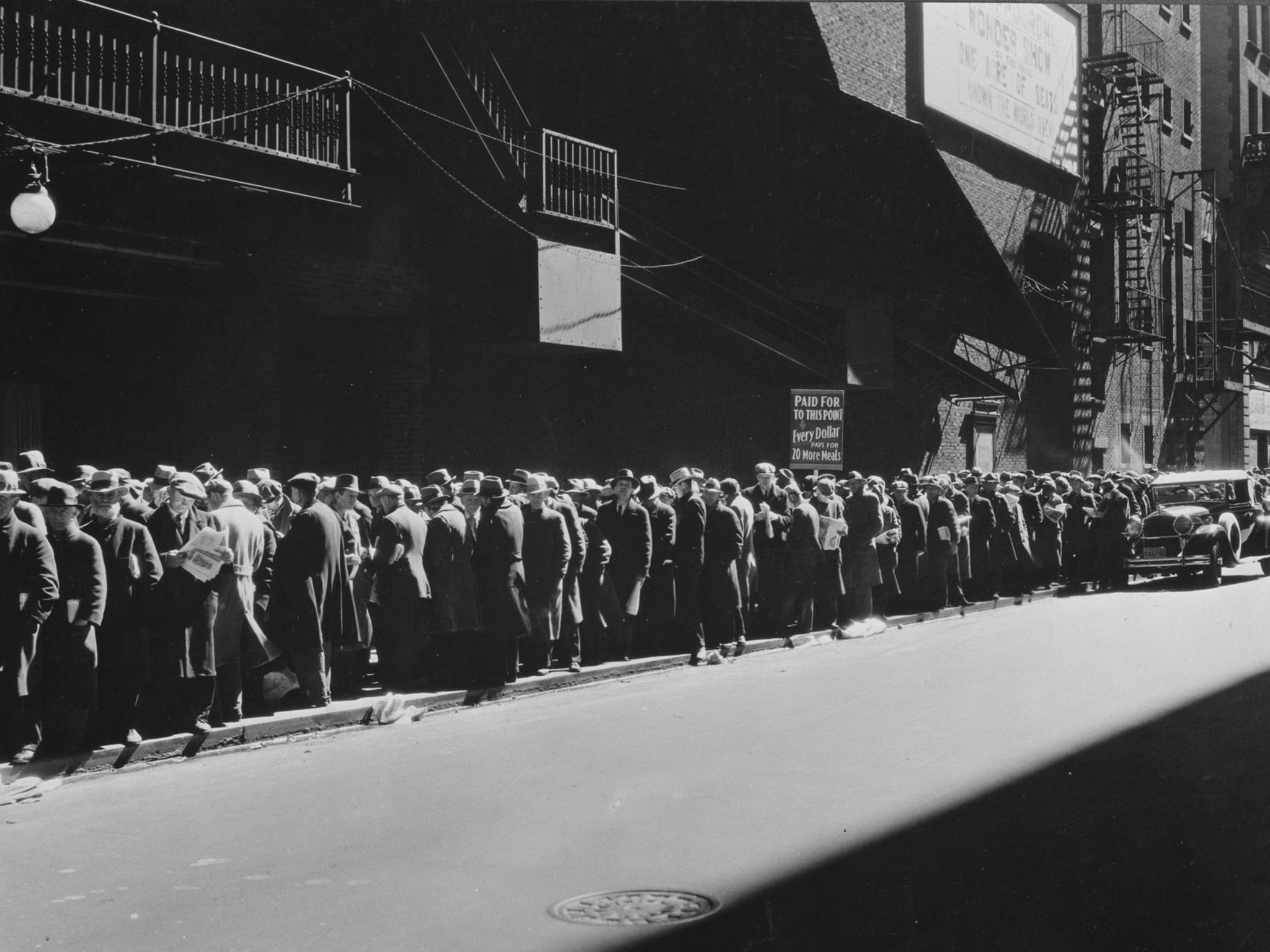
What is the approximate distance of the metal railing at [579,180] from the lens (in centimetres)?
1736

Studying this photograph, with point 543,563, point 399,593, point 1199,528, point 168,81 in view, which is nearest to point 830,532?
point 543,563

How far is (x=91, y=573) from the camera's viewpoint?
364 inches

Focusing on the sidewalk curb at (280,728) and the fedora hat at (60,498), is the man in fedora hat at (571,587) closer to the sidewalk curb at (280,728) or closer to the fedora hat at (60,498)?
the sidewalk curb at (280,728)

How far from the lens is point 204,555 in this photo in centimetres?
995

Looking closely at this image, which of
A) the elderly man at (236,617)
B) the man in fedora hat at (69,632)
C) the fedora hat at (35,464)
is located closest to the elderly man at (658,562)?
the elderly man at (236,617)

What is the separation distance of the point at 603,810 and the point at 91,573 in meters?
3.99

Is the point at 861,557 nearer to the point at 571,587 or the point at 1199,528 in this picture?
the point at 571,587

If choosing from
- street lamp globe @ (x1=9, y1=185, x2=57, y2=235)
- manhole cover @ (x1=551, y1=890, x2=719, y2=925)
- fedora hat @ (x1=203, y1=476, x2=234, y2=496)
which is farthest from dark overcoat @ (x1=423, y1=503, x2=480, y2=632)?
manhole cover @ (x1=551, y1=890, x2=719, y2=925)

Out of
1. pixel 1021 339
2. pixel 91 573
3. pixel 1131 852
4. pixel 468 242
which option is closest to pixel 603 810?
pixel 1131 852

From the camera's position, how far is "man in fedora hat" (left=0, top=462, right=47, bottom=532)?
29.6 ft

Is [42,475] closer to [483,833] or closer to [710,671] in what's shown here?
[483,833]

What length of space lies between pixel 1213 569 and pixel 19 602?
62.1ft

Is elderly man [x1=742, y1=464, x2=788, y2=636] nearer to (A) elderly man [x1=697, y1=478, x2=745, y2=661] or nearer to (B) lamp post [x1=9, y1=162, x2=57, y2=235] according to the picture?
(A) elderly man [x1=697, y1=478, x2=745, y2=661]

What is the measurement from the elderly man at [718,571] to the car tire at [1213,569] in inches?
410
